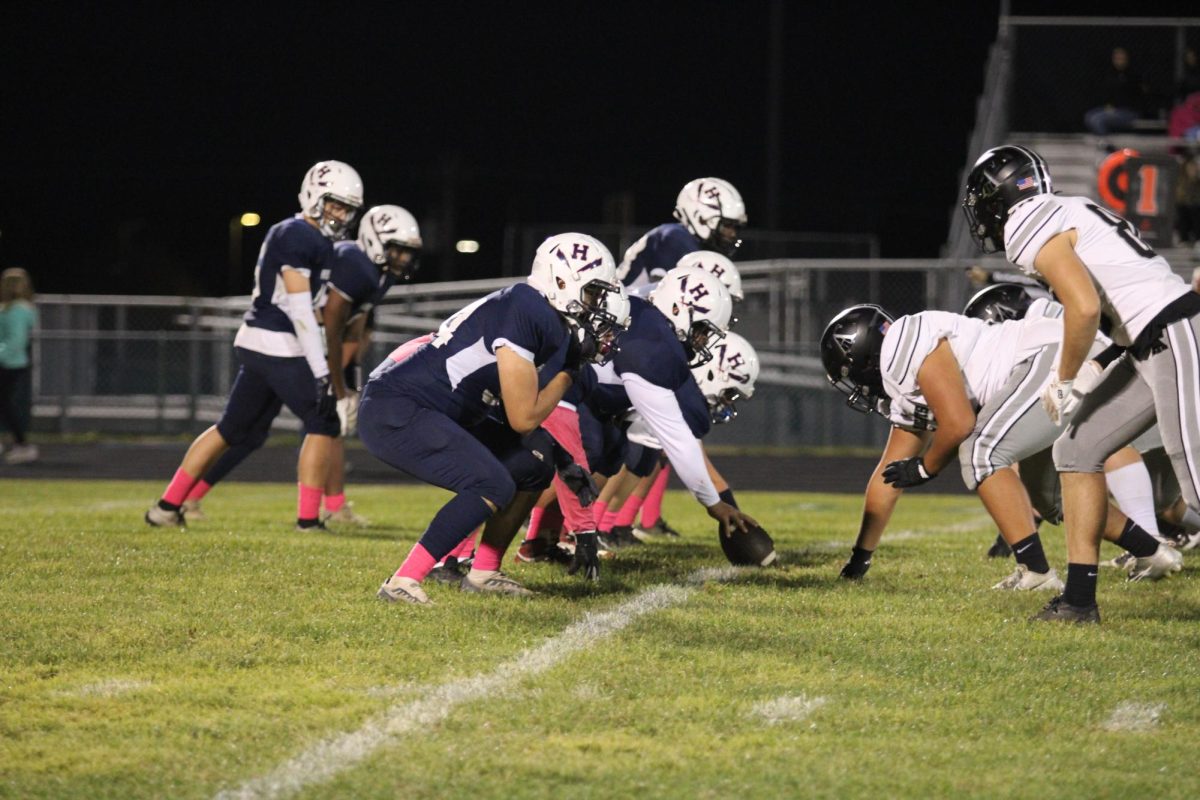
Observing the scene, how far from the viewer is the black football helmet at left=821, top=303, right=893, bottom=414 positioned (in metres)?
5.93

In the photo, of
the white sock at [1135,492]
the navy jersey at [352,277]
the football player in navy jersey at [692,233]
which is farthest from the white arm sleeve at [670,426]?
the navy jersey at [352,277]

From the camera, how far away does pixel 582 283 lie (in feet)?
18.0

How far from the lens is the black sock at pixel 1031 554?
6.06 meters

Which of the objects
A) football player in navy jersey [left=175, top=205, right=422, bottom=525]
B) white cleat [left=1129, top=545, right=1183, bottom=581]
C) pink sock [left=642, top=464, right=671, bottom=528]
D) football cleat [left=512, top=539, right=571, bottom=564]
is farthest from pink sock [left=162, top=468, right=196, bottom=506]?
white cleat [left=1129, top=545, right=1183, bottom=581]

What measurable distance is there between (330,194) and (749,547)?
10.3ft

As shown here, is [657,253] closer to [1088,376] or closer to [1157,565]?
[1157,565]

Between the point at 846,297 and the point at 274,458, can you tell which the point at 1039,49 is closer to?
the point at 846,297

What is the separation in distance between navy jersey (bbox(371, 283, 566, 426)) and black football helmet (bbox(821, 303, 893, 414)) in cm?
114

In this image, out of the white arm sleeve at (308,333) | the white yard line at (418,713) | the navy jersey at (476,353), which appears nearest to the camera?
the white yard line at (418,713)

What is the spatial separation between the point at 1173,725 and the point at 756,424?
556 inches

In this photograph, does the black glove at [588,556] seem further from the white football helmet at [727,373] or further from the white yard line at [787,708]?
the white yard line at [787,708]

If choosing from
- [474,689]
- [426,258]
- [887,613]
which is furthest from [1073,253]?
[426,258]

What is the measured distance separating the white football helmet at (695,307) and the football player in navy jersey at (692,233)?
152 cm

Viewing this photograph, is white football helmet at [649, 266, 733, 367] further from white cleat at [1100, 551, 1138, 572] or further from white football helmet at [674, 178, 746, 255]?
white cleat at [1100, 551, 1138, 572]
